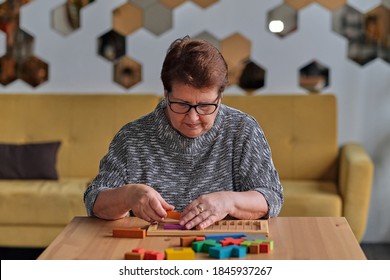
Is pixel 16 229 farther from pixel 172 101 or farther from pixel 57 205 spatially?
pixel 172 101

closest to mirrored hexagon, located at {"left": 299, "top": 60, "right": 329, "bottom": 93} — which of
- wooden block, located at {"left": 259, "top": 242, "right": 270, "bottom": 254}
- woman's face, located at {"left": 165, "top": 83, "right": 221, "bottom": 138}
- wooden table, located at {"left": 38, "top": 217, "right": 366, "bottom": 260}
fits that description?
woman's face, located at {"left": 165, "top": 83, "right": 221, "bottom": 138}

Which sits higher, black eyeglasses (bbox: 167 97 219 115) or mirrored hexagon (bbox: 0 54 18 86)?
black eyeglasses (bbox: 167 97 219 115)

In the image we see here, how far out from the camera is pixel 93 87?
5.11 m

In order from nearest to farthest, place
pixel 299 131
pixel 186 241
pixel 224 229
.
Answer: pixel 186 241 < pixel 224 229 < pixel 299 131

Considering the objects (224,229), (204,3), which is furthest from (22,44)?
(224,229)

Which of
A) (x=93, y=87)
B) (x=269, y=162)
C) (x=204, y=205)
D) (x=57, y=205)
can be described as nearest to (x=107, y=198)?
(x=204, y=205)

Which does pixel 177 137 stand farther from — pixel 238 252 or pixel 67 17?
pixel 67 17

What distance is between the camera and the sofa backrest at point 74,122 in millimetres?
4762

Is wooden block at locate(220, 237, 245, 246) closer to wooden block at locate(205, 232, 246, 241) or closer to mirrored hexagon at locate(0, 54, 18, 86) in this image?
wooden block at locate(205, 232, 246, 241)

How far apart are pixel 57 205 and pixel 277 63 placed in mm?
1614

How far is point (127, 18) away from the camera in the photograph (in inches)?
201

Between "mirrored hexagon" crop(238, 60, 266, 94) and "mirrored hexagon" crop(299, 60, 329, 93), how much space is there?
0.24m

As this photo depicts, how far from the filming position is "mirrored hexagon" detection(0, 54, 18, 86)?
5.14 metres

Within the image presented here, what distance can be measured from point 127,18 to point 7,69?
80 cm
